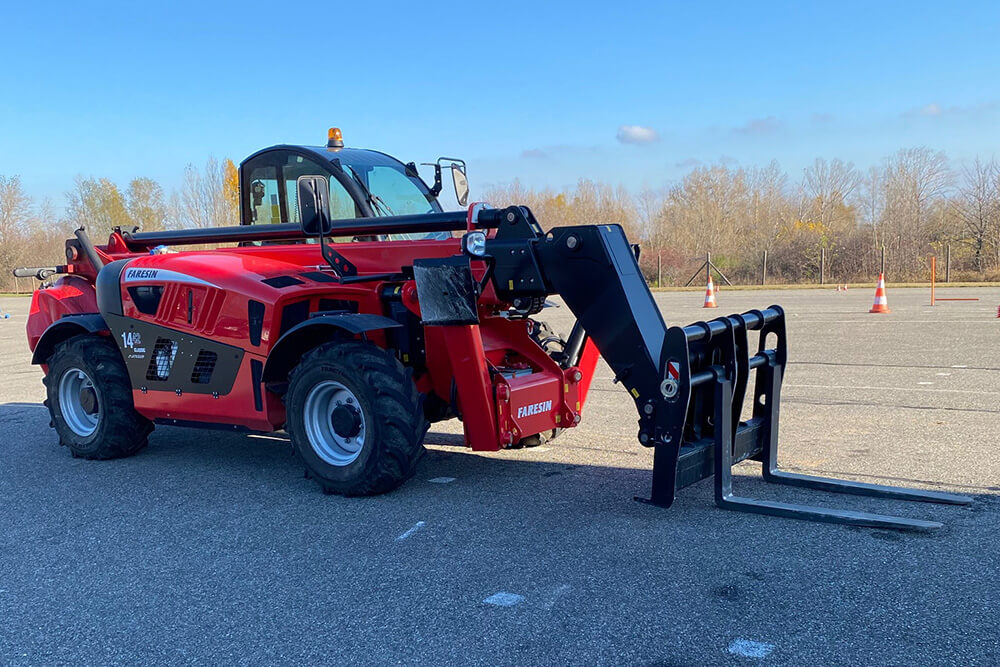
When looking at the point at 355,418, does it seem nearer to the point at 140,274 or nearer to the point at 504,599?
the point at 504,599

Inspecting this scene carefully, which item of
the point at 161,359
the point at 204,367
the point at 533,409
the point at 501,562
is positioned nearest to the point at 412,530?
the point at 501,562

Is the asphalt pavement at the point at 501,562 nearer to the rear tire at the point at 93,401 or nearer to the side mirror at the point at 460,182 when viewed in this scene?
the rear tire at the point at 93,401

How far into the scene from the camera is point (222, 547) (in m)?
4.84

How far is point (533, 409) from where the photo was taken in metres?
5.81

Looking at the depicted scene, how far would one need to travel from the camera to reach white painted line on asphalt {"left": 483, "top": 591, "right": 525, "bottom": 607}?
389 centimetres

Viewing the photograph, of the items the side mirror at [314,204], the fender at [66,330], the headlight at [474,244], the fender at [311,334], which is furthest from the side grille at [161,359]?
the headlight at [474,244]

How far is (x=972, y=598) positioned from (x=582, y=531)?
1894 millimetres

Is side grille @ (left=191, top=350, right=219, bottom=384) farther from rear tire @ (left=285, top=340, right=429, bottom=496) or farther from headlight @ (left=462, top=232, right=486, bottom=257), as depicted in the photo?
headlight @ (left=462, top=232, right=486, bottom=257)

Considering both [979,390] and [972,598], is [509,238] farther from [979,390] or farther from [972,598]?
[979,390]

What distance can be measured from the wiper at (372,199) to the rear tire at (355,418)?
1707mm

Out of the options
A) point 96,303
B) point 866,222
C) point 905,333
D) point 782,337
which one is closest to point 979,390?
point 782,337

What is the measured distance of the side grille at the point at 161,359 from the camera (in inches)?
267

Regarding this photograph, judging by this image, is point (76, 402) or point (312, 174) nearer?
point (312, 174)

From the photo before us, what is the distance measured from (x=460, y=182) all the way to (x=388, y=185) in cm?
78
